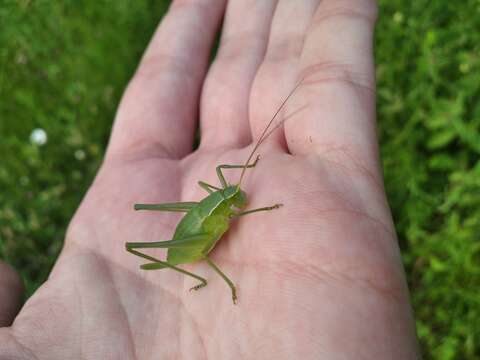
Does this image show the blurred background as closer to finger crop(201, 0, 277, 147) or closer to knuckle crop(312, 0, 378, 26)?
knuckle crop(312, 0, 378, 26)

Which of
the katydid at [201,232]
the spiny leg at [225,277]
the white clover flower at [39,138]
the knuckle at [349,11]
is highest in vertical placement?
the knuckle at [349,11]

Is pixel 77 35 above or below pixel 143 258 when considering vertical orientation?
above

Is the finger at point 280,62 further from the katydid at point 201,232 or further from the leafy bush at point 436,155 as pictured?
the leafy bush at point 436,155

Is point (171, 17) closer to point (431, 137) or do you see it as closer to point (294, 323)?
point (431, 137)

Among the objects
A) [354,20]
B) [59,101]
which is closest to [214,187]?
[354,20]

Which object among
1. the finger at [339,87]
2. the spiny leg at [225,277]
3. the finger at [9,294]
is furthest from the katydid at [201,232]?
the finger at [9,294]

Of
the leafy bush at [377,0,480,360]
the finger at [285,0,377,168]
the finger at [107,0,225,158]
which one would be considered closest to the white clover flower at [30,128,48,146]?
the finger at [107,0,225,158]
